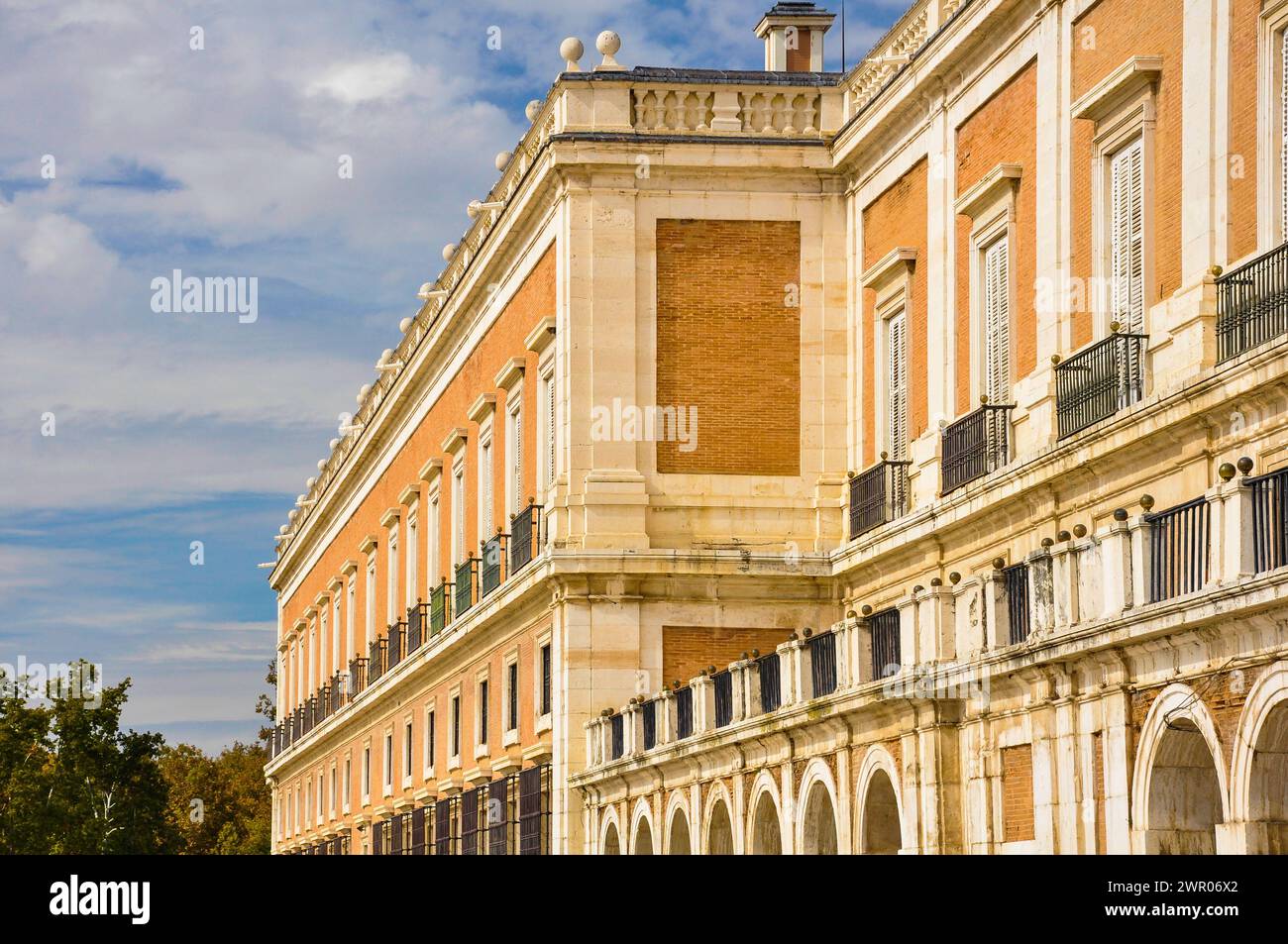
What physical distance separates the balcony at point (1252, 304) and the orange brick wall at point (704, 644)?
1226 cm

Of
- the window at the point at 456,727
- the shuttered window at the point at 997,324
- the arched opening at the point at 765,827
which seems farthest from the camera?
the window at the point at 456,727

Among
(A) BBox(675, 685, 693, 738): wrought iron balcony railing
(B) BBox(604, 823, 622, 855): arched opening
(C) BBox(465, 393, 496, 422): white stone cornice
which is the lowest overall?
(B) BBox(604, 823, 622, 855): arched opening

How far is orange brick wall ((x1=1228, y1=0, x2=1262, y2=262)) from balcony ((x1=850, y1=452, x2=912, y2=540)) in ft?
31.0

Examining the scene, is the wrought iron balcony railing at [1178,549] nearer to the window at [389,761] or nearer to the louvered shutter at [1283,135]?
the louvered shutter at [1283,135]

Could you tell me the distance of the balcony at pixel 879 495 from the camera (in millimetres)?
32688

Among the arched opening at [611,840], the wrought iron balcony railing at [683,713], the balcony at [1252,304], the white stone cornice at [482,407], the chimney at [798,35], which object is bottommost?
the arched opening at [611,840]

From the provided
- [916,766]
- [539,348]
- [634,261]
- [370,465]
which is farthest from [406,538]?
[916,766]

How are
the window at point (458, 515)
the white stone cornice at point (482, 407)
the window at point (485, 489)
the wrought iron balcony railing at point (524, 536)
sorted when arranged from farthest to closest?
the window at point (458, 515) < the window at point (485, 489) < the white stone cornice at point (482, 407) < the wrought iron balcony railing at point (524, 536)

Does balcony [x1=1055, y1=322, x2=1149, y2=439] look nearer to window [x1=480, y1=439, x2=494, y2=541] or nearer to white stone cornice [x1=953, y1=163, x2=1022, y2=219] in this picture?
white stone cornice [x1=953, y1=163, x2=1022, y2=219]

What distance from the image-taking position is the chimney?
40156 millimetres

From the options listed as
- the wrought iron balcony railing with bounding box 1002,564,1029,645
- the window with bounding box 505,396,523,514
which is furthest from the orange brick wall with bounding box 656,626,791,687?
the wrought iron balcony railing with bounding box 1002,564,1029,645

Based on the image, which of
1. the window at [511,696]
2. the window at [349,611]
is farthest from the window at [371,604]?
the window at [511,696]

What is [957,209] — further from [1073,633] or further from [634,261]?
[1073,633]

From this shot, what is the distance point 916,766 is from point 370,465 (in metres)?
38.7
